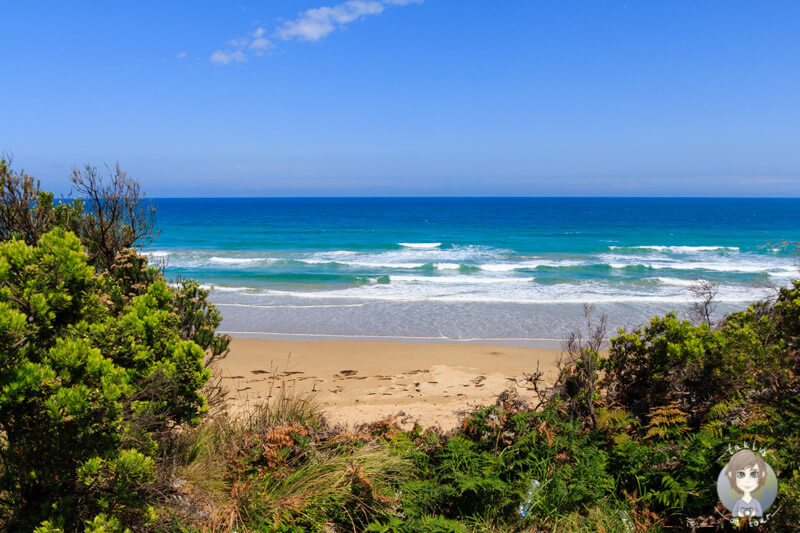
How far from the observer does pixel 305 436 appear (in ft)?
14.4

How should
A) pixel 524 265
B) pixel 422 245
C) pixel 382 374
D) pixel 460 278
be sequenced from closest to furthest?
pixel 382 374 → pixel 460 278 → pixel 524 265 → pixel 422 245

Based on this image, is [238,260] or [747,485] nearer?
[747,485]

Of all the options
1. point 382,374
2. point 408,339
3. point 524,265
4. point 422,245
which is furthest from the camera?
point 422,245

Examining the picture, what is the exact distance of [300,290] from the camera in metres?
20.8

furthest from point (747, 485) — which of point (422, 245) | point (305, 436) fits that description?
point (422, 245)

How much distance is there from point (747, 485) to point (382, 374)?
751 centimetres

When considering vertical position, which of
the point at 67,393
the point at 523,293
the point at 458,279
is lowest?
the point at 523,293

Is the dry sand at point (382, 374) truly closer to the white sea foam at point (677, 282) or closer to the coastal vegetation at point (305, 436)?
the coastal vegetation at point (305, 436)

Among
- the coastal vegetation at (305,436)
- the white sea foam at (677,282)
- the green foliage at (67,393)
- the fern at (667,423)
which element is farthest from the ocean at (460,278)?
the green foliage at (67,393)

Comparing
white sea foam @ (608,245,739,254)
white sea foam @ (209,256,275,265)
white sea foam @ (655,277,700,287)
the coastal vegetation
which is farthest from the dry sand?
white sea foam @ (608,245,739,254)

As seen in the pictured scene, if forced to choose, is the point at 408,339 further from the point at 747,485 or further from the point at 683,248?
the point at 683,248

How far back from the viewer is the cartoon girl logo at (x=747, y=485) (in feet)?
9.80

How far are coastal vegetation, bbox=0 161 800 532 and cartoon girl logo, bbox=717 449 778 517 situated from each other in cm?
14

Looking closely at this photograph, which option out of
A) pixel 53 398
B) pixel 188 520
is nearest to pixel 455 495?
pixel 188 520
